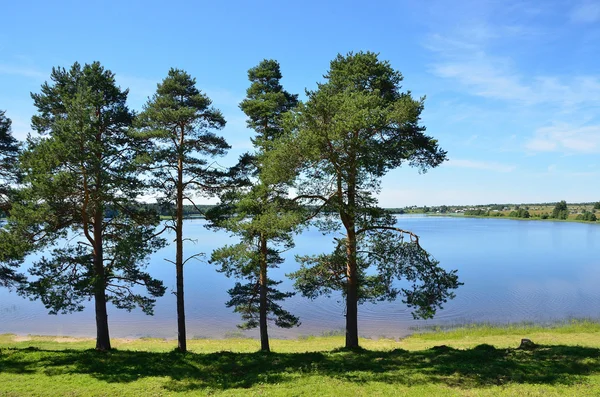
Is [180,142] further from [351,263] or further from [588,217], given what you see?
[588,217]

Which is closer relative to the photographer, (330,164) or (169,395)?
(169,395)

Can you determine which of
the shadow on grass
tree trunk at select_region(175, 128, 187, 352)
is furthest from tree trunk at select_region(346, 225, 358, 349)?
tree trunk at select_region(175, 128, 187, 352)

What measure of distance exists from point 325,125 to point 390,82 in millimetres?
3756

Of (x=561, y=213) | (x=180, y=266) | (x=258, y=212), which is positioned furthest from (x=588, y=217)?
(x=180, y=266)

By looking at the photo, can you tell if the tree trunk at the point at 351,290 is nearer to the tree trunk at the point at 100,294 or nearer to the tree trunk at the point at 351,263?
the tree trunk at the point at 351,263

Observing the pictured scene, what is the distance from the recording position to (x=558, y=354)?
38.0 feet

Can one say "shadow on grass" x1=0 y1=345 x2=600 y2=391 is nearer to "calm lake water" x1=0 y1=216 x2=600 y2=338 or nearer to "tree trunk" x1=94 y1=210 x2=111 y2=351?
"tree trunk" x1=94 y1=210 x2=111 y2=351

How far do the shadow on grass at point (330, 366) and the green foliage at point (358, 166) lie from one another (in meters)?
1.94

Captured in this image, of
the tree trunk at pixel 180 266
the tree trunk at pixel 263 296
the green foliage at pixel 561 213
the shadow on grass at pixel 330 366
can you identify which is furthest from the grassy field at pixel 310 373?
the green foliage at pixel 561 213

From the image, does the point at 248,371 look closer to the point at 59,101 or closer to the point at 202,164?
the point at 202,164

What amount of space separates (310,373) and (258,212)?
256 inches

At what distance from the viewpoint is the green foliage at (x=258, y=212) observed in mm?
13805

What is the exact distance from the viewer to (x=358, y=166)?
40.3ft

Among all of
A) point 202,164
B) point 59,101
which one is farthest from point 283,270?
point 59,101
